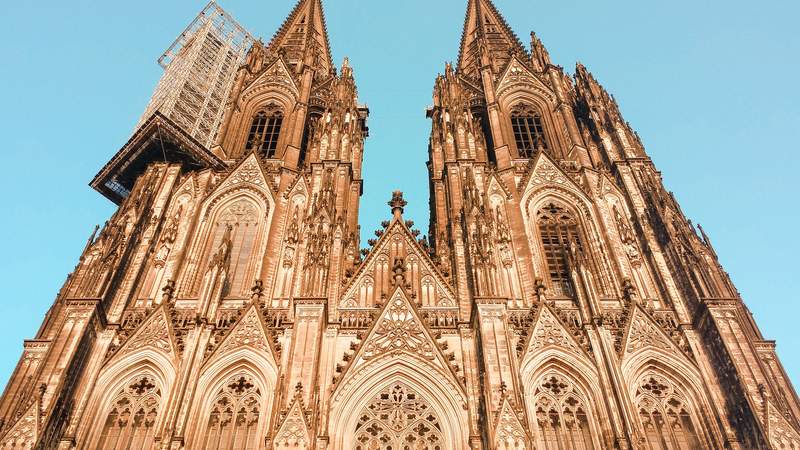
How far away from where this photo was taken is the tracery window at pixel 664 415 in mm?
18541

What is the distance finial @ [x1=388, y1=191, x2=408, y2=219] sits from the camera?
26.1 metres

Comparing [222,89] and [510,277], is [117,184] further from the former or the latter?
[510,277]

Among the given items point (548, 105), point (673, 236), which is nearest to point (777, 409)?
point (673, 236)

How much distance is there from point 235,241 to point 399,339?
749 cm

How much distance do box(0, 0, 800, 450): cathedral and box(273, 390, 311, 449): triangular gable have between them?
0.04m

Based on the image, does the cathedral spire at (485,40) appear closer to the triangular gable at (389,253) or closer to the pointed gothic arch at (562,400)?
the triangular gable at (389,253)

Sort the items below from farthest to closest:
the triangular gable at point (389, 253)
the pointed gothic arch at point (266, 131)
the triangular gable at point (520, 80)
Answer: the triangular gable at point (520, 80), the pointed gothic arch at point (266, 131), the triangular gable at point (389, 253)

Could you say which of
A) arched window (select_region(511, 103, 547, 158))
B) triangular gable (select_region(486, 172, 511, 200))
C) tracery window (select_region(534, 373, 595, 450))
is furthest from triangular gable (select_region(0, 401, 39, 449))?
arched window (select_region(511, 103, 547, 158))

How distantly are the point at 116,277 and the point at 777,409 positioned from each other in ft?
57.0

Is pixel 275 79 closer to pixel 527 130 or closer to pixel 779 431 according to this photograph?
pixel 527 130

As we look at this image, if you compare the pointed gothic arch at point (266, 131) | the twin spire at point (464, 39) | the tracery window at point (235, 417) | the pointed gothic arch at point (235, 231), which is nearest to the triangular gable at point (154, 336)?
the pointed gothic arch at point (235, 231)

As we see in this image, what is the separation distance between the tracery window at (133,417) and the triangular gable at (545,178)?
45.2 ft

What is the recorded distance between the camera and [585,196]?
86.3 feet

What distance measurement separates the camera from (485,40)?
3812 cm
